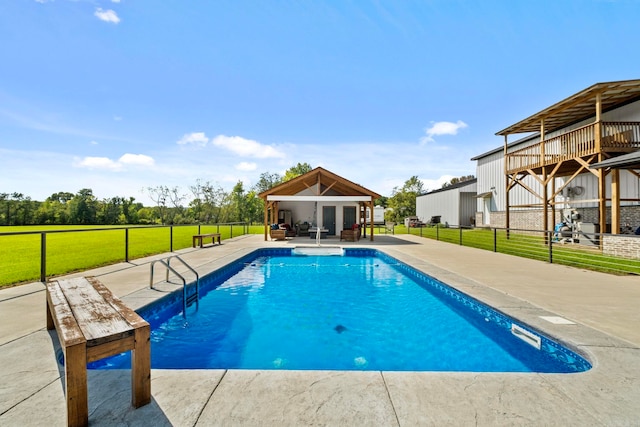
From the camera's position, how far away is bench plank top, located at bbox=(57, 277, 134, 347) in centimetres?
171

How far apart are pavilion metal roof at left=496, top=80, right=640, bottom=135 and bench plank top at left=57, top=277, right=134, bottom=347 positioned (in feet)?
49.7

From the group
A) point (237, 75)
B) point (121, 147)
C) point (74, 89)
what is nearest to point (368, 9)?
point (237, 75)

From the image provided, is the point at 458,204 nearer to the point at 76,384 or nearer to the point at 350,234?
the point at 350,234

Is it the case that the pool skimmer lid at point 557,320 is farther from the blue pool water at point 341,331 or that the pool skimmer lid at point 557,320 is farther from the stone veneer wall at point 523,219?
the stone veneer wall at point 523,219

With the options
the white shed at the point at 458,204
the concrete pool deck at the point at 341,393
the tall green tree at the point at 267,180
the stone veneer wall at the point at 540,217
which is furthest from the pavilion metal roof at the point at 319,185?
the tall green tree at the point at 267,180

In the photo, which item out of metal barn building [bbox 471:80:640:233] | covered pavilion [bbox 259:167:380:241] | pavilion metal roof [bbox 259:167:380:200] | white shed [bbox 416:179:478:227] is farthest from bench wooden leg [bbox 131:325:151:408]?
white shed [bbox 416:179:478:227]

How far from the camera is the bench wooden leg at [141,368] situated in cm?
181

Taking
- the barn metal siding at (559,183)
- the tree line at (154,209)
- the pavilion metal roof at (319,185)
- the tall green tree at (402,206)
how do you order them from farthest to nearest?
the tree line at (154,209)
the tall green tree at (402,206)
the pavilion metal roof at (319,185)
the barn metal siding at (559,183)

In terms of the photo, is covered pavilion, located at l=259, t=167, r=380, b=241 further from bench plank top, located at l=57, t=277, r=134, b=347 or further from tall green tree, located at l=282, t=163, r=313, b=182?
tall green tree, located at l=282, t=163, r=313, b=182

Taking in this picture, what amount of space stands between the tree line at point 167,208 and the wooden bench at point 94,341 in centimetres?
3831

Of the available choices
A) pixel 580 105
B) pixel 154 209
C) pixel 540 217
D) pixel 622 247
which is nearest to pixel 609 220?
pixel 540 217

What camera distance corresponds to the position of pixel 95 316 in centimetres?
201

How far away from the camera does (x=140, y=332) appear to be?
71.5 inches

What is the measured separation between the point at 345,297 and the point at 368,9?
9.14 metres
